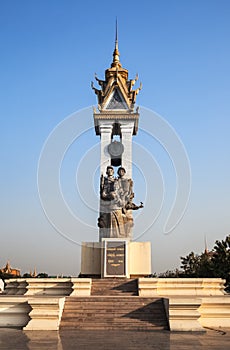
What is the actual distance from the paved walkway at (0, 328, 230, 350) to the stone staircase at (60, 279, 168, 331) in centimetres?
70

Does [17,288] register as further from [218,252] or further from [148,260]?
[218,252]

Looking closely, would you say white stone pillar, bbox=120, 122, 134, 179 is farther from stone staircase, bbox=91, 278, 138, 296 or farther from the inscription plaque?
stone staircase, bbox=91, 278, 138, 296

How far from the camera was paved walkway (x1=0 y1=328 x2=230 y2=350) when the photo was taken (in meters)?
6.64

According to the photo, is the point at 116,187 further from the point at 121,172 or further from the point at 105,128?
the point at 105,128

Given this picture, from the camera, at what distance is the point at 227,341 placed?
730 cm

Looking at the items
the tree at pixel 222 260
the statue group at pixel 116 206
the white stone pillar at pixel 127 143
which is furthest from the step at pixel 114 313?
the tree at pixel 222 260

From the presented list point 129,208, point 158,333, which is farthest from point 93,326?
point 129,208

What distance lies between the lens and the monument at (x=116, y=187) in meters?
15.7

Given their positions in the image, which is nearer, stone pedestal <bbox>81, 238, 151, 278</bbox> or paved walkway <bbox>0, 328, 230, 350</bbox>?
paved walkway <bbox>0, 328, 230, 350</bbox>

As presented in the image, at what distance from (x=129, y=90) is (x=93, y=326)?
14407 mm

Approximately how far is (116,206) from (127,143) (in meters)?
3.98

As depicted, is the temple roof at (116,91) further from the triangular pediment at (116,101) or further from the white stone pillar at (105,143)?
the white stone pillar at (105,143)

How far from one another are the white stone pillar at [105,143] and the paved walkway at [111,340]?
1106cm

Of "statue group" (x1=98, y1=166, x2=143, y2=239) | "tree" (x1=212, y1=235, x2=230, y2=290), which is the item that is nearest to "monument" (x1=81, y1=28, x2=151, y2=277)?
"statue group" (x1=98, y1=166, x2=143, y2=239)
